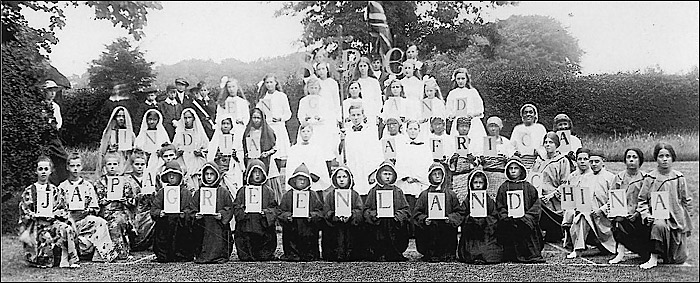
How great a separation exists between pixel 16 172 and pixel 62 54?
127 centimetres

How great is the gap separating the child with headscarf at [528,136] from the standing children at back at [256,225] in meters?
2.44

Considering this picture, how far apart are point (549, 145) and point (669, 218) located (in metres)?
1.27

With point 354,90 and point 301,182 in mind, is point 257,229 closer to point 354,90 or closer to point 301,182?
point 301,182

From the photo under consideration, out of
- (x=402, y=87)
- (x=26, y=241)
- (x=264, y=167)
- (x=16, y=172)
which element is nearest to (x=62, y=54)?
(x=16, y=172)

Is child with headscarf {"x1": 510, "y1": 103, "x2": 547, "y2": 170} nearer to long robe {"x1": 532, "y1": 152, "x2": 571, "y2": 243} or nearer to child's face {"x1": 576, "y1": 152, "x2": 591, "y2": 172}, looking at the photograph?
long robe {"x1": 532, "y1": 152, "x2": 571, "y2": 243}

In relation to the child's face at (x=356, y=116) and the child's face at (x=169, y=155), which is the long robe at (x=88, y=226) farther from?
the child's face at (x=356, y=116)

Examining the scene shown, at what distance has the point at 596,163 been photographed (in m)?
7.12

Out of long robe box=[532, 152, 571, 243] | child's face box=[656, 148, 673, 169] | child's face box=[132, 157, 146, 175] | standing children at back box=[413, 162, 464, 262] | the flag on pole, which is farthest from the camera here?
child's face box=[132, 157, 146, 175]

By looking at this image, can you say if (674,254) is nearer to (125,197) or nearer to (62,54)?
(125,197)

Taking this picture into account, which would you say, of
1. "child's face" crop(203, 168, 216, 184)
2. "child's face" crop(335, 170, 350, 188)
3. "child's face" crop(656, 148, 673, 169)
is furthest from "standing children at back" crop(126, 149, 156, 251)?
"child's face" crop(656, 148, 673, 169)

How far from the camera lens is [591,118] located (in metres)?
7.34

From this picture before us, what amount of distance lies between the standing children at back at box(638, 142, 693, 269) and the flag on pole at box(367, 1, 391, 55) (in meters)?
2.85

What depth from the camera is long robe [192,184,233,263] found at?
713cm

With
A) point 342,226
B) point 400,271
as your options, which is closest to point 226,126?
point 342,226
